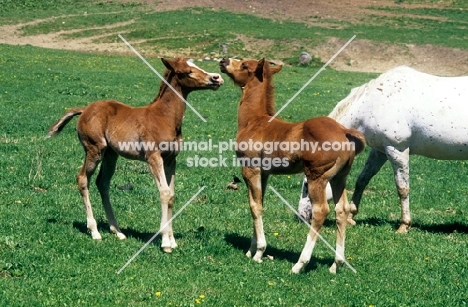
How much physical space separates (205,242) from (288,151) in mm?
1797

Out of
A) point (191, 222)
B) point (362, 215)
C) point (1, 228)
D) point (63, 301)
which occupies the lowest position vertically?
point (362, 215)

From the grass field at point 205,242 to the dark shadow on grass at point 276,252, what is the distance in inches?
1.0

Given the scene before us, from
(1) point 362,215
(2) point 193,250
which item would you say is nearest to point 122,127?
(2) point 193,250

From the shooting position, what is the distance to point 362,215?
11.5 meters

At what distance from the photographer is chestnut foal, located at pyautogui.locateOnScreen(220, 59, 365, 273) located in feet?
26.2

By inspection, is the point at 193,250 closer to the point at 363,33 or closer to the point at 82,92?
the point at 82,92

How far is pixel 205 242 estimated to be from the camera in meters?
9.17

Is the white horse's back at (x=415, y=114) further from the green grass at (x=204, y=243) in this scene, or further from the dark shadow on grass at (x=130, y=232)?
the dark shadow on grass at (x=130, y=232)

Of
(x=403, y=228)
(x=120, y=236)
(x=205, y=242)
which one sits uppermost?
(x=120, y=236)

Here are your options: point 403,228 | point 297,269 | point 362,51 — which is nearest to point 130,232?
point 297,269

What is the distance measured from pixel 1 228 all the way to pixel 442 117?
6495 mm

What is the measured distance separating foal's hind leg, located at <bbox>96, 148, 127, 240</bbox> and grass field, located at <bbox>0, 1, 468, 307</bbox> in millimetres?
169

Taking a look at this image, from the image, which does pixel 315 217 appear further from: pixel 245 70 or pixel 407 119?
pixel 407 119

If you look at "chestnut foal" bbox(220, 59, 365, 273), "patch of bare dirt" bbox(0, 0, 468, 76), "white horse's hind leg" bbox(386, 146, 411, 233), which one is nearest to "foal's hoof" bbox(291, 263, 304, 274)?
"chestnut foal" bbox(220, 59, 365, 273)
